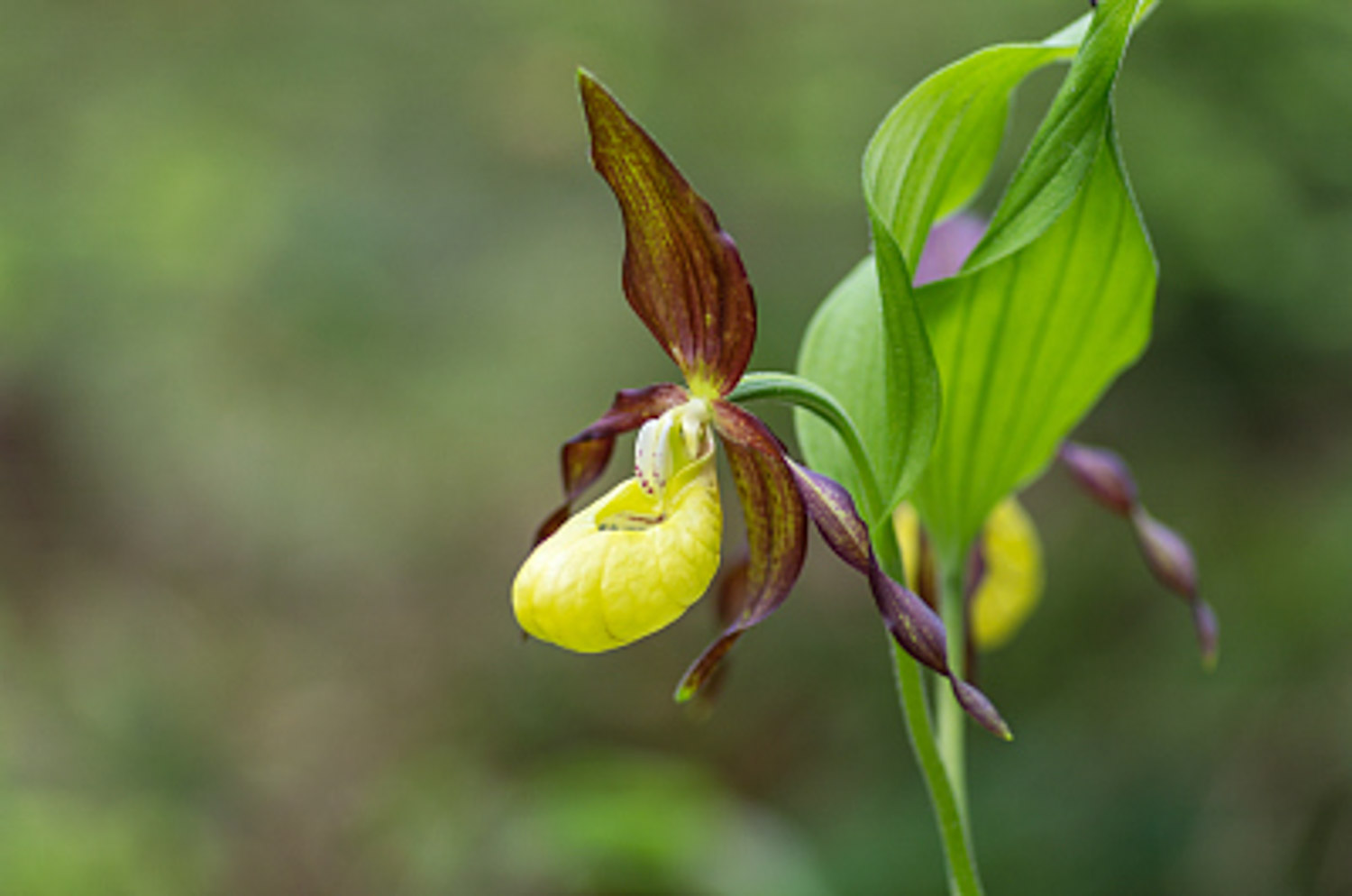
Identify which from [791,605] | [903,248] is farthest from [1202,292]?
[903,248]

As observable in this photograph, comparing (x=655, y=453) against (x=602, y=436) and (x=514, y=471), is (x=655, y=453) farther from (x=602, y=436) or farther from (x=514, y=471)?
(x=514, y=471)

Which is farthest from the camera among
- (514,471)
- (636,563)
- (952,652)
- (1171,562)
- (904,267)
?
(514,471)

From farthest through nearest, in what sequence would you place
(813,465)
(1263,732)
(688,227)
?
(1263,732) → (813,465) → (688,227)

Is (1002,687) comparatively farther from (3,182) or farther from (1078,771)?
(3,182)

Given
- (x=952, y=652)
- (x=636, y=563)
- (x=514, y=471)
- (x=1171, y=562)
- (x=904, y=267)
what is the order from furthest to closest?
(x=514, y=471) < (x=1171, y=562) < (x=952, y=652) < (x=636, y=563) < (x=904, y=267)

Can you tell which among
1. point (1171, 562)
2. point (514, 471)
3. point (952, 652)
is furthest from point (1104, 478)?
point (514, 471)

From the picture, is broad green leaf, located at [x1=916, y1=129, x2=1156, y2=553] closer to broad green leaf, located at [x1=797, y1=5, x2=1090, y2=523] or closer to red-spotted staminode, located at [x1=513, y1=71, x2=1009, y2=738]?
broad green leaf, located at [x1=797, y1=5, x2=1090, y2=523]
